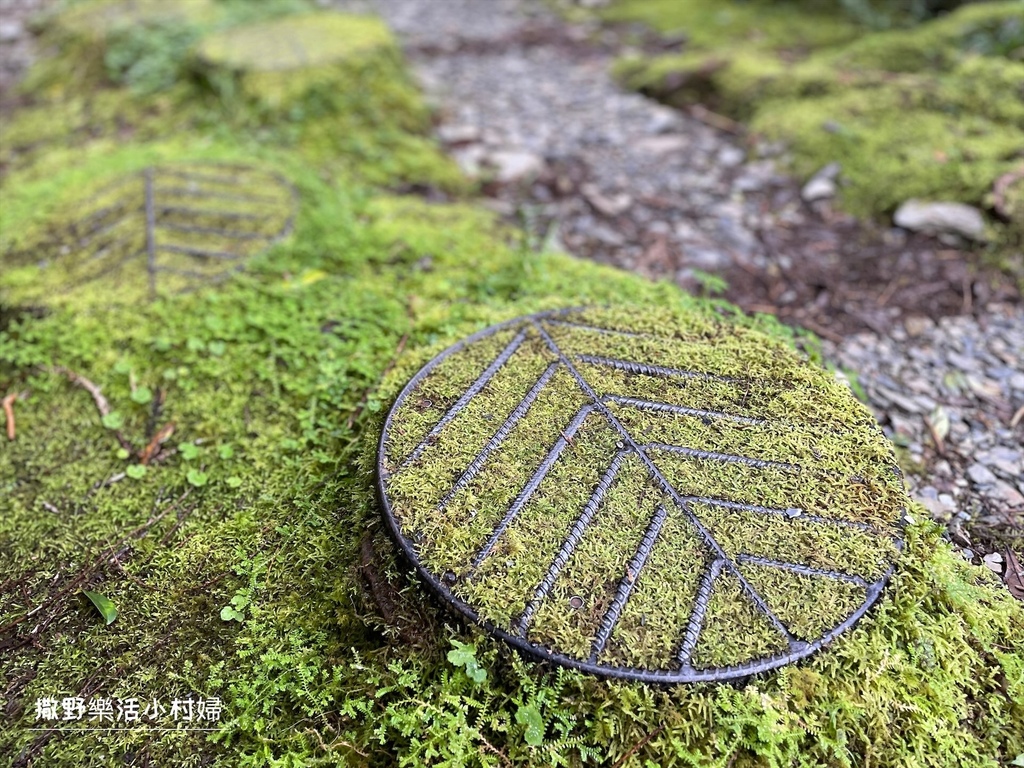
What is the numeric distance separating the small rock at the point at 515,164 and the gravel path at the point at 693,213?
0.05 ft

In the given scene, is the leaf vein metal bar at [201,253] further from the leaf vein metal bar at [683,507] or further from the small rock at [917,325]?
the small rock at [917,325]

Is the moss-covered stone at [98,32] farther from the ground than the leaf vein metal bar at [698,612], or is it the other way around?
the moss-covered stone at [98,32]

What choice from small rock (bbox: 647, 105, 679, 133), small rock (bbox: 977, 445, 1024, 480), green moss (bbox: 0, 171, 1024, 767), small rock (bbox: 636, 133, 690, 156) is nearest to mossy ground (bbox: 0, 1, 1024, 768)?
green moss (bbox: 0, 171, 1024, 767)

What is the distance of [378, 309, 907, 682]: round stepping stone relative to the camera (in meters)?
1.80

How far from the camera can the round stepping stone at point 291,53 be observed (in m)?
4.78

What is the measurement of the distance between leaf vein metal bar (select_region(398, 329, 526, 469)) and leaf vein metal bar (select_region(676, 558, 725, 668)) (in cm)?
92

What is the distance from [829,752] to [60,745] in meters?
2.04

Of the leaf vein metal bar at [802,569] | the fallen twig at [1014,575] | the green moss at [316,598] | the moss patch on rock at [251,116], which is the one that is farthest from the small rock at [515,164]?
the fallen twig at [1014,575]

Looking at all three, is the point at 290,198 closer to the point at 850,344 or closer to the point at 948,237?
the point at 850,344

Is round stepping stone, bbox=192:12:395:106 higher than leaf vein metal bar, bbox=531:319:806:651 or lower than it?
higher

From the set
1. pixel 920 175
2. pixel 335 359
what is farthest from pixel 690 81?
pixel 335 359

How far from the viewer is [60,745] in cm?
184

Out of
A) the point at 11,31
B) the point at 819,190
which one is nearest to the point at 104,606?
the point at 819,190

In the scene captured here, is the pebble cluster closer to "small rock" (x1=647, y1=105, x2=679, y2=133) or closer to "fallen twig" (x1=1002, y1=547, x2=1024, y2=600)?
"fallen twig" (x1=1002, y1=547, x2=1024, y2=600)
